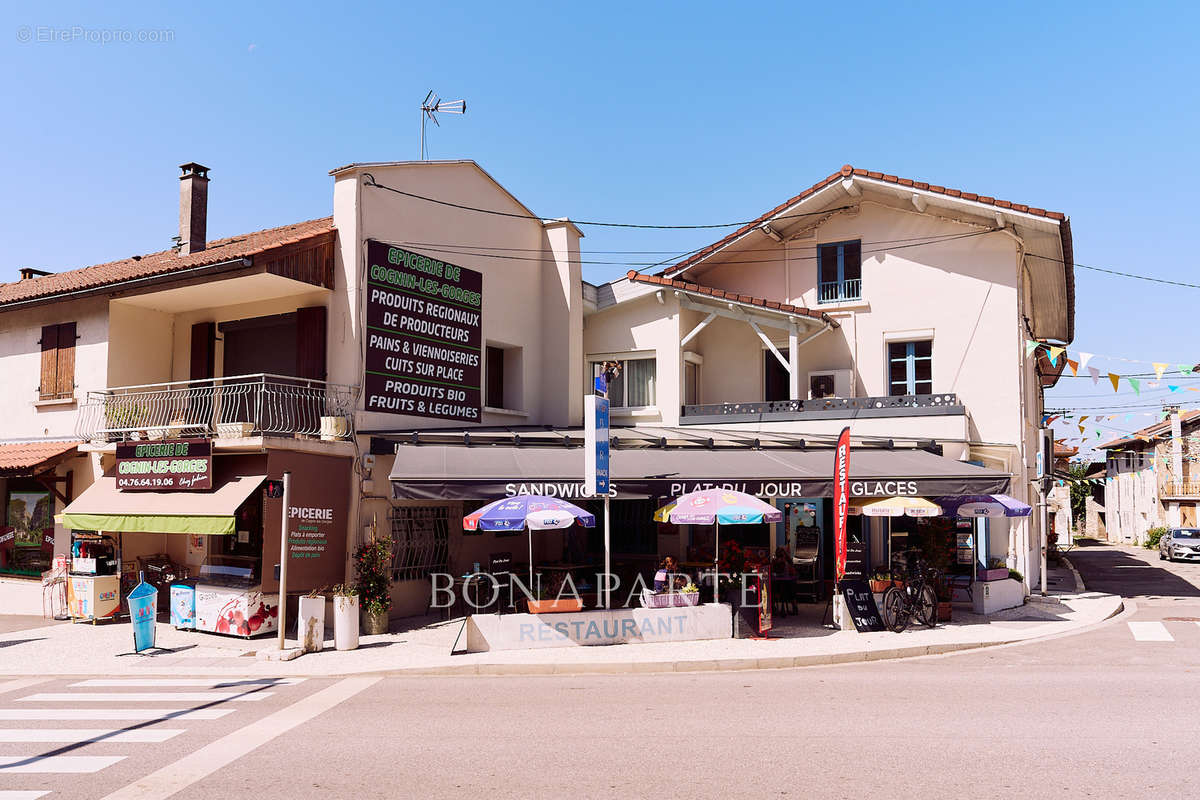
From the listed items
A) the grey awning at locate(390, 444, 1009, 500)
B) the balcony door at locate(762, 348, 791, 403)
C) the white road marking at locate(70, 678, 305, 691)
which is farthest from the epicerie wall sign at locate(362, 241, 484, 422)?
the balcony door at locate(762, 348, 791, 403)

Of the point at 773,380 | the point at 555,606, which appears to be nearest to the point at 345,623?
the point at 555,606

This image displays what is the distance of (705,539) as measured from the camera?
20.4 meters

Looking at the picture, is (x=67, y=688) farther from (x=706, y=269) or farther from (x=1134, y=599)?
(x=1134, y=599)

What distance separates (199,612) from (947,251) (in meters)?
17.7

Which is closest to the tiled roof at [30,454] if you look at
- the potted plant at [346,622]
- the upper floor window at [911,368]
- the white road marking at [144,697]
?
the potted plant at [346,622]

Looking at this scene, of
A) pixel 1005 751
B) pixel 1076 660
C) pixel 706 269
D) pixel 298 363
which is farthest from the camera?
pixel 706 269

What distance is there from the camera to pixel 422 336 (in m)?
17.6

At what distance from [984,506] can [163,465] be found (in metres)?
14.8

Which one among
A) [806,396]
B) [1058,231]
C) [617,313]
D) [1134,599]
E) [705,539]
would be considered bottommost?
[1134,599]

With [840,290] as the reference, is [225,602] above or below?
below

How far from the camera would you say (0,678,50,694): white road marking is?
36.4 feet

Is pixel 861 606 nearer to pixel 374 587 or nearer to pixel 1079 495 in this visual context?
pixel 374 587

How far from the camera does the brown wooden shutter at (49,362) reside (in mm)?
18312

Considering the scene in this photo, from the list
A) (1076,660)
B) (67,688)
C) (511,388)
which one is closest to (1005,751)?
(1076,660)
